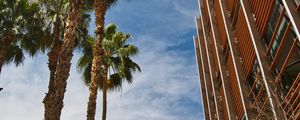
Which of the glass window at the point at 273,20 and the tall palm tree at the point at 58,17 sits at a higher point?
the tall palm tree at the point at 58,17

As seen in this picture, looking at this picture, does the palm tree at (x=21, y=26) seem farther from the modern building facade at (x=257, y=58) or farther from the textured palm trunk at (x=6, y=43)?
the modern building facade at (x=257, y=58)

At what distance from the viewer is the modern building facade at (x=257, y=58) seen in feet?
32.7

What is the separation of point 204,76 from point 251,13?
10016mm

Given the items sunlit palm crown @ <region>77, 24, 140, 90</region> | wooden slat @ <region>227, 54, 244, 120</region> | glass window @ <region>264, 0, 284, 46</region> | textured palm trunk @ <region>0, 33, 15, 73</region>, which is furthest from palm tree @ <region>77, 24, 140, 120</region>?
glass window @ <region>264, 0, 284, 46</region>

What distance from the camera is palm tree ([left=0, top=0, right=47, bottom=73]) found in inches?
943

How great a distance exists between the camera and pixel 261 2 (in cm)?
1226

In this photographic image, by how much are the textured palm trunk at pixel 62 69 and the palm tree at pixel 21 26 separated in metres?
10.6

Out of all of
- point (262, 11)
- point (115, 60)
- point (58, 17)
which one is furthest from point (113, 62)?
point (262, 11)

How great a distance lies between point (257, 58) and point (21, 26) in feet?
54.0

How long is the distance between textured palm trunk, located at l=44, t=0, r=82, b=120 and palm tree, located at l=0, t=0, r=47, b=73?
34.8ft

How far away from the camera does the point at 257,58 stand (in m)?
12.4

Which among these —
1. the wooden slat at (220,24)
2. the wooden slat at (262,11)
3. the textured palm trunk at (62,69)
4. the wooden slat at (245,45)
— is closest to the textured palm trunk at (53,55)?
the textured palm trunk at (62,69)

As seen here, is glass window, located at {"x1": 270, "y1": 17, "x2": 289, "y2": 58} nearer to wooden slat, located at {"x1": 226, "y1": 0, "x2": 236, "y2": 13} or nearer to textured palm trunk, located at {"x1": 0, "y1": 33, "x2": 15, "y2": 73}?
wooden slat, located at {"x1": 226, "y1": 0, "x2": 236, "y2": 13}

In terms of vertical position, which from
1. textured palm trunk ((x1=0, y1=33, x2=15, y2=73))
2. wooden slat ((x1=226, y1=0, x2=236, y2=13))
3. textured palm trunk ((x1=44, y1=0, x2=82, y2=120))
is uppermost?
textured palm trunk ((x1=0, y1=33, x2=15, y2=73))
